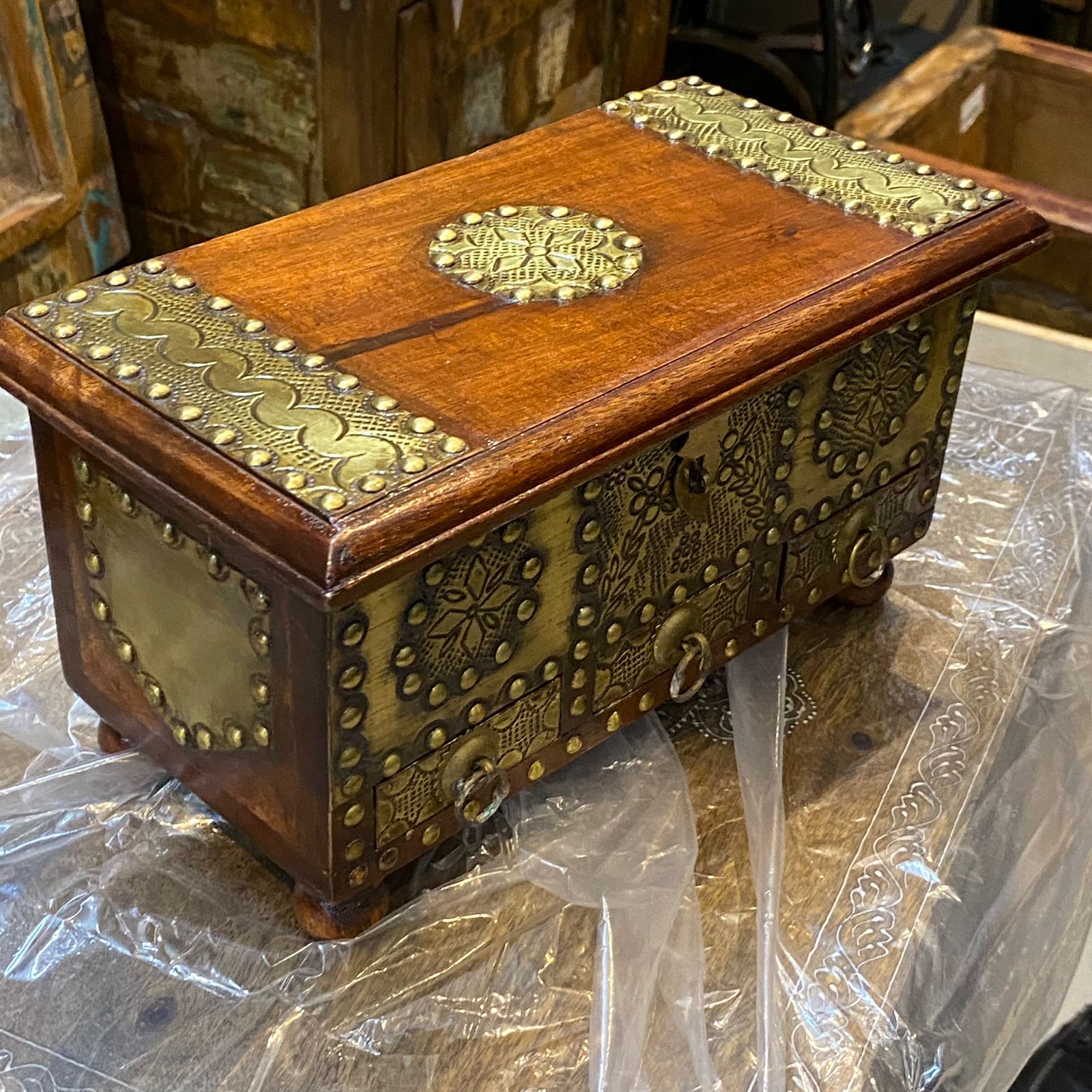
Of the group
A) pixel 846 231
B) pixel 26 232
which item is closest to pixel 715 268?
pixel 846 231

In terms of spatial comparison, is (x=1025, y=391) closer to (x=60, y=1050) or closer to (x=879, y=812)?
(x=879, y=812)

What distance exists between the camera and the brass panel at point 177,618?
96 centimetres

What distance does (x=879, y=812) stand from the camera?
49.9 inches

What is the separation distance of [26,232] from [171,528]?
925 millimetres

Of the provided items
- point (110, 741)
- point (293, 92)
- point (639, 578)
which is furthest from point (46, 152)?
point (639, 578)

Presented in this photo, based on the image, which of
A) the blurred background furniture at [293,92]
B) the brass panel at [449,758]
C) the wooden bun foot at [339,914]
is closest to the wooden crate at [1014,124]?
the blurred background furniture at [293,92]

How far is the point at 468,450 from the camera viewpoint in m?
0.92

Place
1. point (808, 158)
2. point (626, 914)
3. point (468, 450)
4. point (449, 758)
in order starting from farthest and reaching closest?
1. point (808, 158)
2. point (626, 914)
3. point (449, 758)
4. point (468, 450)

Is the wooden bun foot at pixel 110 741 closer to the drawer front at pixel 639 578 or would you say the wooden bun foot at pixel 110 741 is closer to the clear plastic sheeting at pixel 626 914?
the clear plastic sheeting at pixel 626 914

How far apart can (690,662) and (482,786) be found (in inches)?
8.7

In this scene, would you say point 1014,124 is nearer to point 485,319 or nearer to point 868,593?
point 868,593

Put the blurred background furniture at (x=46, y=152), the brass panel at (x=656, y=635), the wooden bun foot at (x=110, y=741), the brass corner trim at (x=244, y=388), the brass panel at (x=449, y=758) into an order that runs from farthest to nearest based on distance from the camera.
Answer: the blurred background furniture at (x=46, y=152)
the wooden bun foot at (x=110, y=741)
the brass panel at (x=656, y=635)
the brass panel at (x=449, y=758)
the brass corner trim at (x=244, y=388)

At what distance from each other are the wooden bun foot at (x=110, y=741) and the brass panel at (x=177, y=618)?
153 millimetres

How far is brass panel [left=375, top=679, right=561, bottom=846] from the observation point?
3.33 ft
